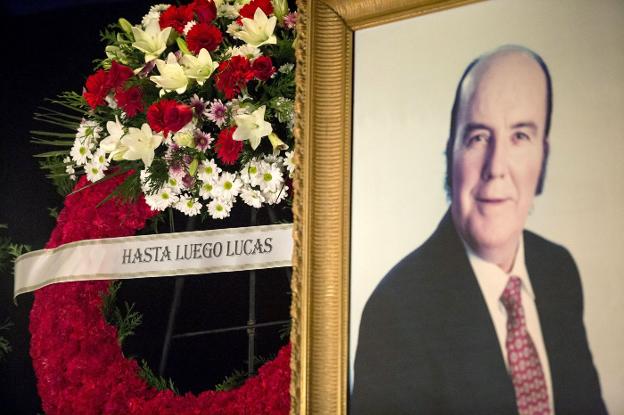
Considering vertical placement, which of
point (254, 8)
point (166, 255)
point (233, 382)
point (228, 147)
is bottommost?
point (233, 382)

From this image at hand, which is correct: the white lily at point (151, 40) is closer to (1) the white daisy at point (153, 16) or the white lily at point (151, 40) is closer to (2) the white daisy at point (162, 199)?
(1) the white daisy at point (153, 16)

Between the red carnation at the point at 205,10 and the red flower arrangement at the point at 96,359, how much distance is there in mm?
465

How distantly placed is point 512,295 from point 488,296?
0.14 ft

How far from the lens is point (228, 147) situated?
1675 millimetres

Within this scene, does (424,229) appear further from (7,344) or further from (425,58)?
(7,344)

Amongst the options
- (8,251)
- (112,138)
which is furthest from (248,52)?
(8,251)

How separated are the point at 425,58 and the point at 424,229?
0.32m

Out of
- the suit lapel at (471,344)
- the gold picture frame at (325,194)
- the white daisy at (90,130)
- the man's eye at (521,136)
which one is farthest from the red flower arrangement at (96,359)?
the man's eye at (521,136)

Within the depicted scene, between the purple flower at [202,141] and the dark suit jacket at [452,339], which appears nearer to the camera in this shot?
the dark suit jacket at [452,339]

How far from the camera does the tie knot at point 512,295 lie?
4.11 ft

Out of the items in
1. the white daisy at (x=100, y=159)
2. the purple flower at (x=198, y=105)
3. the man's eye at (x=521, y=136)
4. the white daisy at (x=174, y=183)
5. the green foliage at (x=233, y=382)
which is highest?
the purple flower at (x=198, y=105)

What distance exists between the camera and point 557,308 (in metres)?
1.21

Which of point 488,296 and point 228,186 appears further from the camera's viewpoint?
point 228,186

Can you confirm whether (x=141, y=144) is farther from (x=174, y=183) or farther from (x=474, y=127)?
(x=474, y=127)
